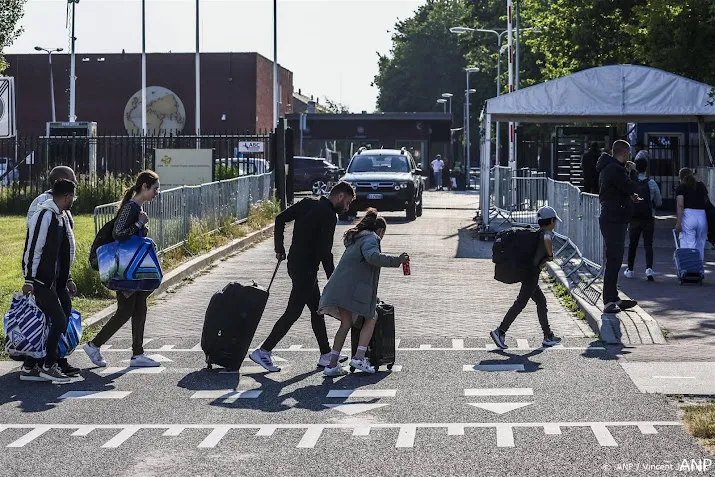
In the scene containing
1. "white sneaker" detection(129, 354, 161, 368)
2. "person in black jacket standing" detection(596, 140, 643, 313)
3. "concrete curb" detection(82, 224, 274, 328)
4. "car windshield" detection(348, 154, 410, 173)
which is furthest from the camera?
"car windshield" detection(348, 154, 410, 173)

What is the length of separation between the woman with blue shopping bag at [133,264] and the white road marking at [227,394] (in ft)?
4.83

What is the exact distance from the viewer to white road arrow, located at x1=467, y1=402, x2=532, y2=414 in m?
9.55

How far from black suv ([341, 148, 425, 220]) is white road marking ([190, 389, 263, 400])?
21993 millimetres

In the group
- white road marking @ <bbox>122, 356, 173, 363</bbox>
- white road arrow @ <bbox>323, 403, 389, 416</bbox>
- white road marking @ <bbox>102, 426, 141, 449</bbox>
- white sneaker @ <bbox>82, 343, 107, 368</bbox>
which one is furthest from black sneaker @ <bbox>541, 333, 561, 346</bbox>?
white road marking @ <bbox>102, 426, 141, 449</bbox>

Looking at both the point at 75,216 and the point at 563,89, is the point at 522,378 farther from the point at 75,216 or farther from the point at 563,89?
the point at 75,216

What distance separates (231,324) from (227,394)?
1192 millimetres

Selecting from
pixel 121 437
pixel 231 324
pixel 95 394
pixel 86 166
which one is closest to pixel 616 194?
pixel 231 324

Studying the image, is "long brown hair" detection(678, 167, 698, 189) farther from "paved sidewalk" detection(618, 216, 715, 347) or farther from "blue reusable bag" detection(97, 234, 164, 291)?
"blue reusable bag" detection(97, 234, 164, 291)

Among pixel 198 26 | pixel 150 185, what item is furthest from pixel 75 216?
pixel 198 26

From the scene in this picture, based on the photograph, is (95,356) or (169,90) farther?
(169,90)

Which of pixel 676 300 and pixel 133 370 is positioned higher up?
pixel 676 300

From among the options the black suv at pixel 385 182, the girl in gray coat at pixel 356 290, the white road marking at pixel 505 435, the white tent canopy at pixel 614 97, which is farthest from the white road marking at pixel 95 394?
the black suv at pixel 385 182

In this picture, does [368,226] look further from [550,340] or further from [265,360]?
→ [550,340]

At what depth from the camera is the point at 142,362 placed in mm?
11836
